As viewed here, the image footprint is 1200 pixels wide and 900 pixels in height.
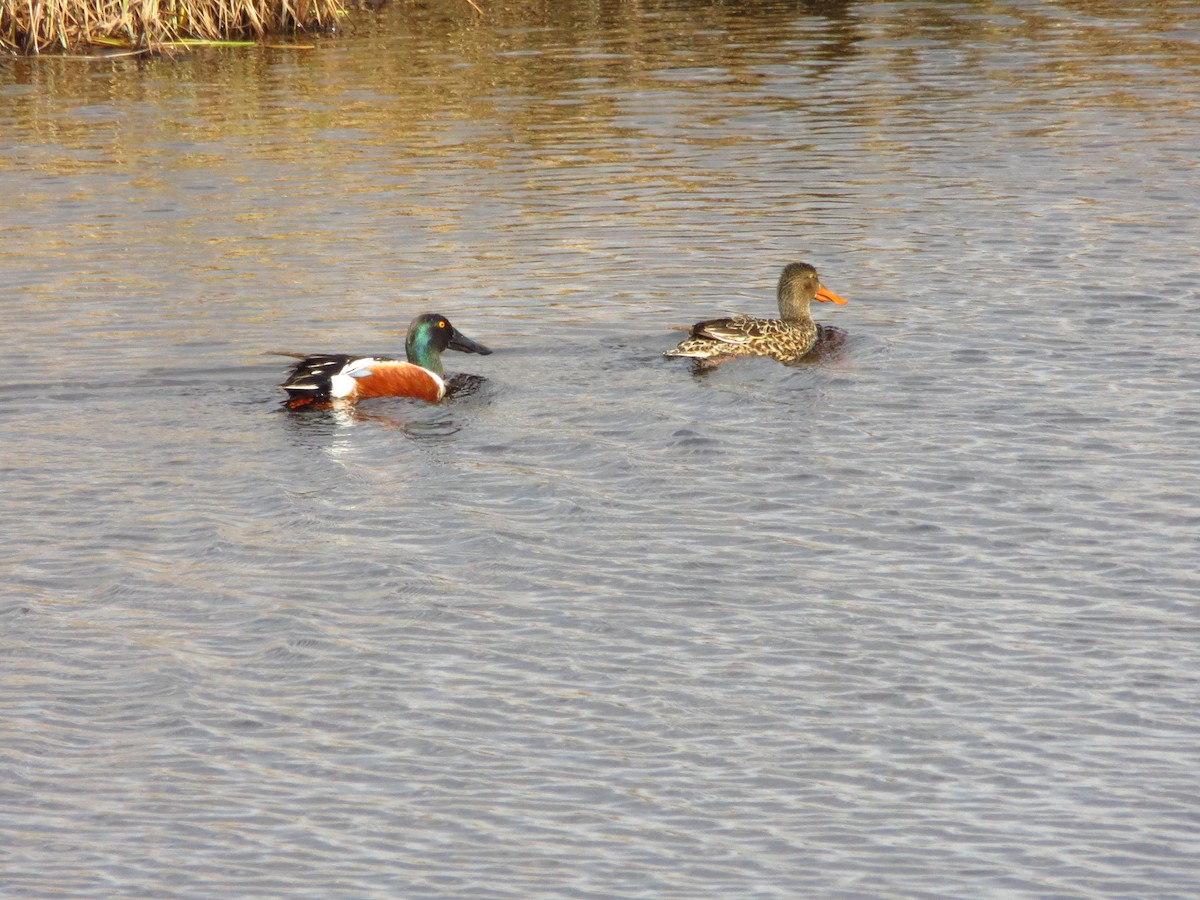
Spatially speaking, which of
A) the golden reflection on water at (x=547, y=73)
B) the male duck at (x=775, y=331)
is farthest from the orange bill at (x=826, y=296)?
the golden reflection on water at (x=547, y=73)

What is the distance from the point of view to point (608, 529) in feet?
34.0

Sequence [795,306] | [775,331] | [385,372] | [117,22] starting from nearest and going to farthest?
[385,372] < [775,331] < [795,306] < [117,22]

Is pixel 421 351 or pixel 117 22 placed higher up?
pixel 117 22

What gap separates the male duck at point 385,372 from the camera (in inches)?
499

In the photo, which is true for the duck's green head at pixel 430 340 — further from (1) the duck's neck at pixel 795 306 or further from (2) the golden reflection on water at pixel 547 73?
(2) the golden reflection on water at pixel 547 73

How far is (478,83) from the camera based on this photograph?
2658 cm

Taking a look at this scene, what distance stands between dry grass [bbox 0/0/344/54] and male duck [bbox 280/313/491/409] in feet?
53.8

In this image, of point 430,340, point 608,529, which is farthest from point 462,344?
point 608,529

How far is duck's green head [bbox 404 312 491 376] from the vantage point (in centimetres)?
1354

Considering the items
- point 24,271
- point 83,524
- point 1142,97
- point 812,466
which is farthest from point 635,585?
point 1142,97

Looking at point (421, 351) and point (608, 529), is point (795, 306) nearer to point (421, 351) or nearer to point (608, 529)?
point (421, 351)

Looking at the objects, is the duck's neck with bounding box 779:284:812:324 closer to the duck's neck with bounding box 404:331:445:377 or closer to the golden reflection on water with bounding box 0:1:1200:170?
the duck's neck with bounding box 404:331:445:377

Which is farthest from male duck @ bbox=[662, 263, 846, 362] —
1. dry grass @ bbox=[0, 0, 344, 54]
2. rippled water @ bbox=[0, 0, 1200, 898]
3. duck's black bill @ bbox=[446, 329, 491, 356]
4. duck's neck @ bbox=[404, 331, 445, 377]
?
dry grass @ bbox=[0, 0, 344, 54]

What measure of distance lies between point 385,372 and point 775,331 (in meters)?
3.02
